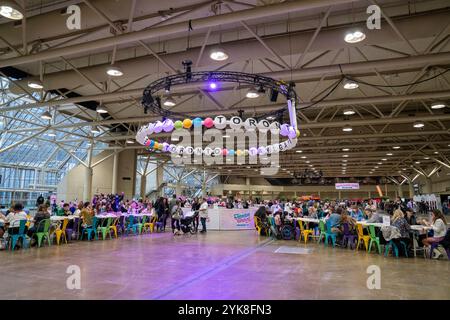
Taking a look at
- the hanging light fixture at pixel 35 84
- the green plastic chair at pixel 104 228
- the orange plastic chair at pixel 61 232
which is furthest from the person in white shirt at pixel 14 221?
the hanging light fixture at pixel 35 84

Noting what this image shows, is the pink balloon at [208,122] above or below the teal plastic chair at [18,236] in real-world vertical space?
above

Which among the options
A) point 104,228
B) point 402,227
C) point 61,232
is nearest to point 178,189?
point 104,228

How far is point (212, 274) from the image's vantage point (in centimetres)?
596

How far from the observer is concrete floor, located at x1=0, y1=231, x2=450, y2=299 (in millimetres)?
4688

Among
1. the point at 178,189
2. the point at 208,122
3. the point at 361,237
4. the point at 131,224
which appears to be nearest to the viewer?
the point at 208,122

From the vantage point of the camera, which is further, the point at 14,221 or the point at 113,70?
the point at 14,221

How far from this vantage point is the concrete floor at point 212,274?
15.4 feet

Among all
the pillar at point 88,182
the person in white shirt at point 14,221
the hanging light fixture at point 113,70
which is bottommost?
the person in white shirt at point 14,221

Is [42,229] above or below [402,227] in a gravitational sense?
below

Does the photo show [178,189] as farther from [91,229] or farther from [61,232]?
[61,232]

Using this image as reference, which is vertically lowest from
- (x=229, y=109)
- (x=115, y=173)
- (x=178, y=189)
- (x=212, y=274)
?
(x=212, y=274)

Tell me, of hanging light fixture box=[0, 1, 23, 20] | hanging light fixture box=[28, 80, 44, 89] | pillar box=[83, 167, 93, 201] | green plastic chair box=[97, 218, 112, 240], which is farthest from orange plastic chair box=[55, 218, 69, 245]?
pillar box=[83, 167, 93, 201]

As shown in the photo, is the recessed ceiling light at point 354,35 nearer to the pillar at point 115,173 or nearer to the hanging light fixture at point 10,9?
the hanging light fixture at point 10,9
